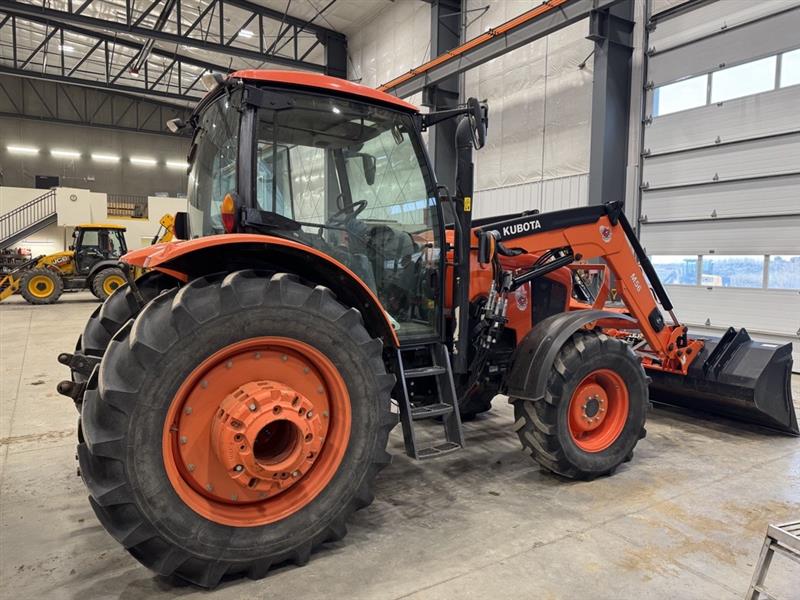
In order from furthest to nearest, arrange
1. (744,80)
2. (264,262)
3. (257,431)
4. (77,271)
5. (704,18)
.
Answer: (77,271)
(704,18)
(744,80)
(264,262)
(257,431)

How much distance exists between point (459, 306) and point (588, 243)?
1272mm

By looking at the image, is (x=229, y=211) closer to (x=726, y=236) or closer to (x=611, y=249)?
(x=611, y=249)

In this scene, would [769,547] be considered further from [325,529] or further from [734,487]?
[325,529]

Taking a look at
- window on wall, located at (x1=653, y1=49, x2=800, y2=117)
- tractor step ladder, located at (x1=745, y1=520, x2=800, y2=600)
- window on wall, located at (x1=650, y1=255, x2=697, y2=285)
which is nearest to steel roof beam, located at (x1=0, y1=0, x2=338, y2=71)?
window on wall, located at (x1=653, y1=49, x2=800, y2=117)

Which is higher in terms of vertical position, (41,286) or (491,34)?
(491,34)

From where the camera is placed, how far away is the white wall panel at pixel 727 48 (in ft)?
22.3

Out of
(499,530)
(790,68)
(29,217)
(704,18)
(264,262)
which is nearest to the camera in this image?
(264,262)

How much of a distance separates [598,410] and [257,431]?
2.27 m

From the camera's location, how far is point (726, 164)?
7613 mm

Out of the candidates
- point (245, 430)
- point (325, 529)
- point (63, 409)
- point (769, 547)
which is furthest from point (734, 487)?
point (63, 409)

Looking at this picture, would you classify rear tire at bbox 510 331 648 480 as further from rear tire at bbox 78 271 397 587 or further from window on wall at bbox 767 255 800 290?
window on wall at bbox 767 255 800 290

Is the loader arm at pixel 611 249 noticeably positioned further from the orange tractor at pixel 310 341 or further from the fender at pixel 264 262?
the fender at pixel 264 262

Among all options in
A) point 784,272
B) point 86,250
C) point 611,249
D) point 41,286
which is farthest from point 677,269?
point 41,286

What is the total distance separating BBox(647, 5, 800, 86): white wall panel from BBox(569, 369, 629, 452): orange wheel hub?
5.97 m
